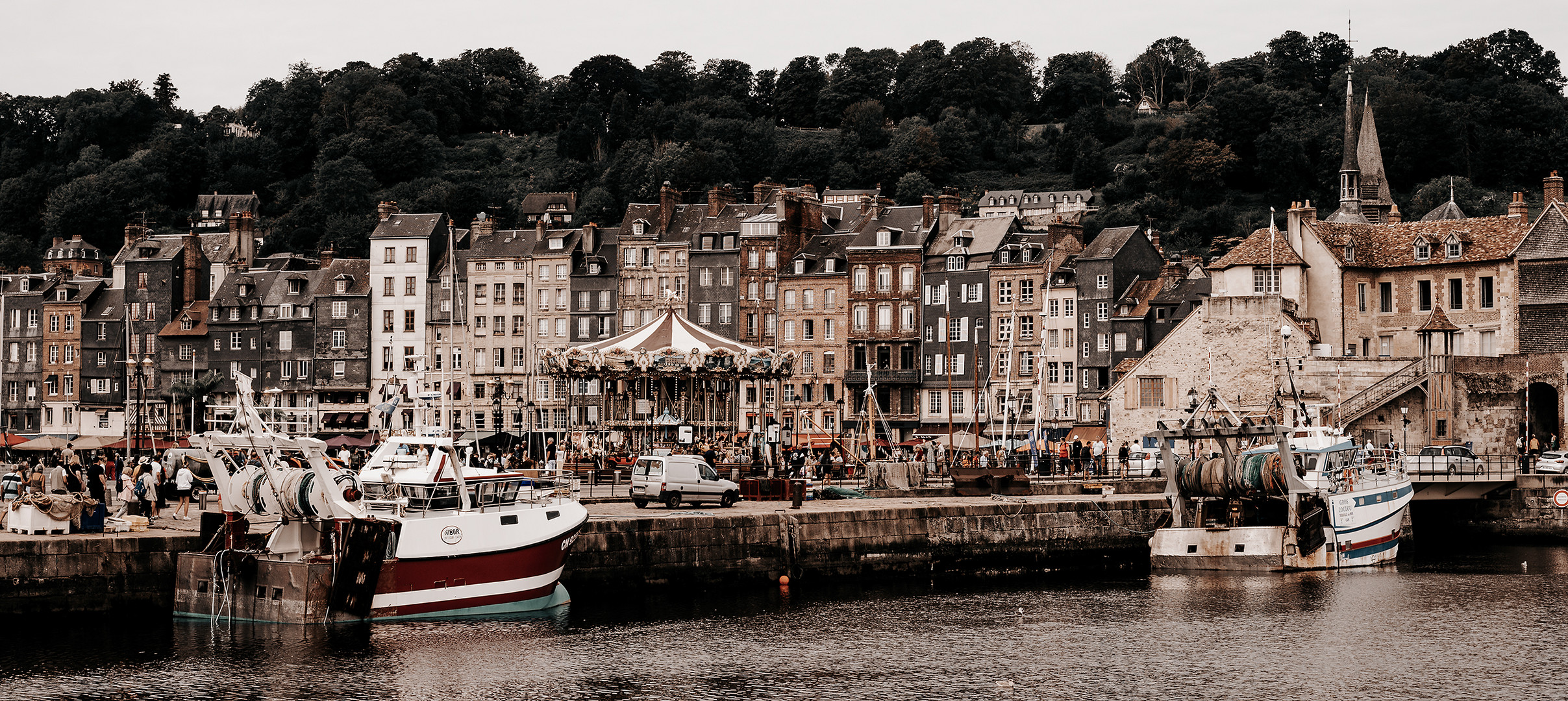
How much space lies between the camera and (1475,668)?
28688 mm

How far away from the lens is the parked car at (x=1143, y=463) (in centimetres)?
5495

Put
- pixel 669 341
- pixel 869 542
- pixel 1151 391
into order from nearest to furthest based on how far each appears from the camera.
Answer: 1. pixel 869 542
2. pixel 669 341
3. pixel 1151 391

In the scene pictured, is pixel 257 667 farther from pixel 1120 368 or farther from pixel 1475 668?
pixel 1120 368

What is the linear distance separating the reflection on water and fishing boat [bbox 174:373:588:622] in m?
0.55

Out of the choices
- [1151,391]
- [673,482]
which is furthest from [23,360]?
[673,482]

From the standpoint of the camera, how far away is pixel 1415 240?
6762 cm

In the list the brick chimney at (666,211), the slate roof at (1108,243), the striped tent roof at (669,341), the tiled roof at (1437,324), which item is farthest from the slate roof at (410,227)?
the tiled roof at (1437,324)

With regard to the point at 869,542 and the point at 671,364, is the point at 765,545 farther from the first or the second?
the point at 671,364

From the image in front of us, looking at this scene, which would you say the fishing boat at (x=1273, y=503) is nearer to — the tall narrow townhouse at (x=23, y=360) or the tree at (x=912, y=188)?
the tall narrow townhouse at (x=23, y=360)

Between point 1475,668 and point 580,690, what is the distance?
1481cm

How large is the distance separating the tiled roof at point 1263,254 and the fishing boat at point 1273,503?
24.1 meters

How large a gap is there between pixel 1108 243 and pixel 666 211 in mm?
24206

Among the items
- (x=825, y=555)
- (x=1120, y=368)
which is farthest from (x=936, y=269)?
(x=825, y=555)

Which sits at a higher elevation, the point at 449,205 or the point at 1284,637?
the point at 449,205
